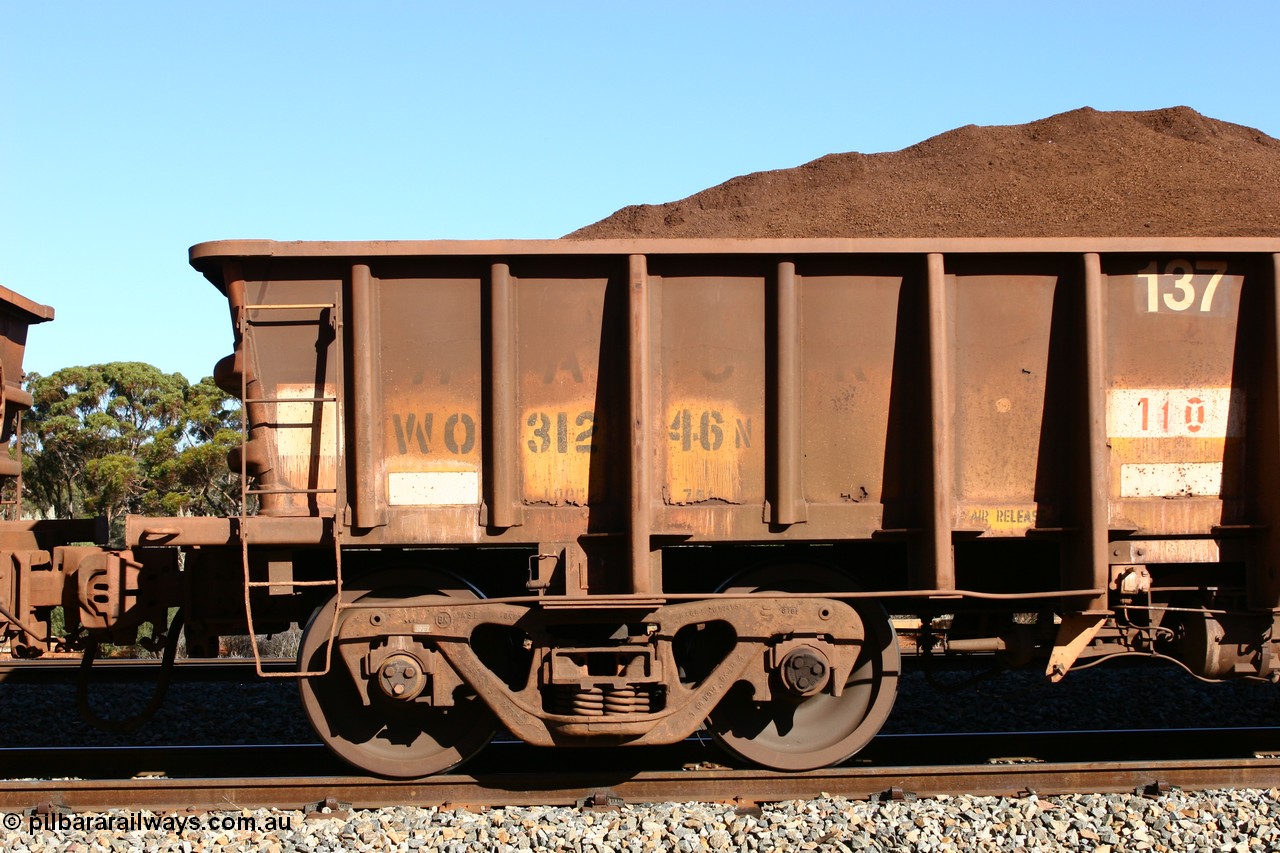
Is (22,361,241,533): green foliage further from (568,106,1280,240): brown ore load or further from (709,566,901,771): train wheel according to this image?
(709,566,901,771): train wheel

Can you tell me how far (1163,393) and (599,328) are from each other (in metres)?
3.34

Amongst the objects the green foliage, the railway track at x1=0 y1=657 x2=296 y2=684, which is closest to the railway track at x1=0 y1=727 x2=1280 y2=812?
the railway track at x1=0 y1=657 x2=296 y2=684

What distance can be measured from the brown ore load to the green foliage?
9802 millimetres

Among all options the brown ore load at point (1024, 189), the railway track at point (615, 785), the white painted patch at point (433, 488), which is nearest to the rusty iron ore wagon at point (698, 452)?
the white painted patch at point (433, 488)


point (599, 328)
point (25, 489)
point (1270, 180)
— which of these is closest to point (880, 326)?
point (599, 328)

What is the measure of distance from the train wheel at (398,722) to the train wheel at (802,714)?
148 centimetres

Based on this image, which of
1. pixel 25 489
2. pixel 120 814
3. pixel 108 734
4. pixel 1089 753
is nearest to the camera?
pixel 120 814

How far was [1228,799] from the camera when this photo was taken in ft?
19.1

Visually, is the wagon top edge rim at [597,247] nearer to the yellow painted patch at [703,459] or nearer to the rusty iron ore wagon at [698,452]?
the rusty iron ore wagon at [698,452]

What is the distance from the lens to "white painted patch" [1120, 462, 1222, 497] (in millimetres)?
6246

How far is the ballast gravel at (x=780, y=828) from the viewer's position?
5301 millimetres

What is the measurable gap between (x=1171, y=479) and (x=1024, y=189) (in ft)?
66.6

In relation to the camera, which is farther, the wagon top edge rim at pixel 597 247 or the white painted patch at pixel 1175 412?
the white painted patch at pixel 1175 412

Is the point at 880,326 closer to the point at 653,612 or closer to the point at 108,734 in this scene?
the point at 653,612
